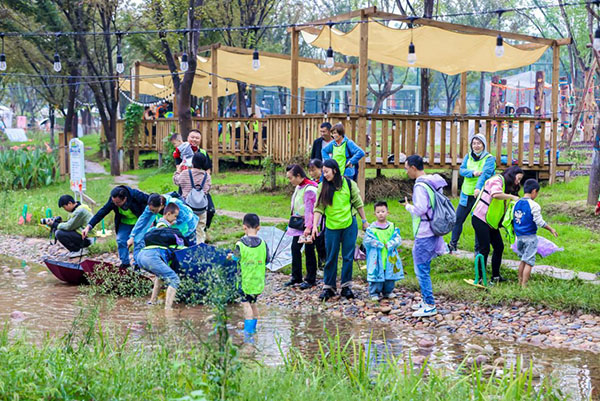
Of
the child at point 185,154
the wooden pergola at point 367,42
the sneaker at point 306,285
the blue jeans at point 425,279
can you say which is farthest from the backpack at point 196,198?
the wooden pergola at point 367,42

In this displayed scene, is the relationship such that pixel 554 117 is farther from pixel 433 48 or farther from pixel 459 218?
pixel 459 218

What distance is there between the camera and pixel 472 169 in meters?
10.4

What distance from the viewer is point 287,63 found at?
80.7 ft

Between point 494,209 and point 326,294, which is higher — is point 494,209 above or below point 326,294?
above

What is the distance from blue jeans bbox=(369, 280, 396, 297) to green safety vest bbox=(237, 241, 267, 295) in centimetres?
186

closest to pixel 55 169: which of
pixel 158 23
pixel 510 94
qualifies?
pixel 158 23

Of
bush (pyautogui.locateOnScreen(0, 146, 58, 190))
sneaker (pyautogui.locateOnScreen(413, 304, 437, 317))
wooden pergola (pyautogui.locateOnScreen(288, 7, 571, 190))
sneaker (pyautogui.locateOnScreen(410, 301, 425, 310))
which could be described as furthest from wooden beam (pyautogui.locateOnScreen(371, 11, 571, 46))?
bush (pyautogui.locateOnScreen(0, 146, 58, 190))

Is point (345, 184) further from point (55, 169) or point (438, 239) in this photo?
point (55, 169)

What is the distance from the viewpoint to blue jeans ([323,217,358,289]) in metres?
9.34

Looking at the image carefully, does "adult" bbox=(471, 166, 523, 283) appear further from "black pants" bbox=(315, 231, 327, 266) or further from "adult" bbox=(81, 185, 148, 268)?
"adult" bbox=(81, 185, 148, 268)

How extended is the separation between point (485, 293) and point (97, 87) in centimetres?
1881

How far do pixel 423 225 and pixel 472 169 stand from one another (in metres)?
2.30

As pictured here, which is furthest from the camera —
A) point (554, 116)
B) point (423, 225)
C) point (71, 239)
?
point (554, 116)

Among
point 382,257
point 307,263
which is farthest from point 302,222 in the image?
point 382,257
